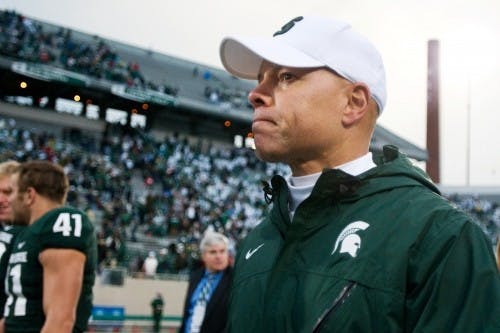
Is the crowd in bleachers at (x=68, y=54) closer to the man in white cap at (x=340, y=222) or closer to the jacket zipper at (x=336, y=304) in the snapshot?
the man in white cap at (x=340, y=222)

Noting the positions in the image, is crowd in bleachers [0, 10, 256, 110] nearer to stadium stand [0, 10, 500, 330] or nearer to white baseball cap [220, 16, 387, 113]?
stadium stand [0, 10, 500, 330]

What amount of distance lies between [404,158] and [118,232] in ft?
62.2

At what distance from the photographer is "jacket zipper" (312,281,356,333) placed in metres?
1.54

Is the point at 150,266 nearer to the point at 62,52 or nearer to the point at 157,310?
the point at 157,310

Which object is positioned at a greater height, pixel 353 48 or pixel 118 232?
pixel 353 48

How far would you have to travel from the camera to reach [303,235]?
5.71 feet

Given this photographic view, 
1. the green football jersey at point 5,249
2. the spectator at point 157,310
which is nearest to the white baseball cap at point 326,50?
the green football jersey at point 5,249

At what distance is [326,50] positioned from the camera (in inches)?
71.5

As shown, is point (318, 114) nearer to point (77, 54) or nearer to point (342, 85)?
point (342, 85)

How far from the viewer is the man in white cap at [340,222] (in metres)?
1.47

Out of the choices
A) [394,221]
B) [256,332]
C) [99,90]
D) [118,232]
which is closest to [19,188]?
[256,332]

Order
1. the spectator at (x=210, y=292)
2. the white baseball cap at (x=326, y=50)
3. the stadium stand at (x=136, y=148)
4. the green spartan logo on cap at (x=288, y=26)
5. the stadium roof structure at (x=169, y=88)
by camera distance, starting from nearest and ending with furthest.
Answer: the white baseball cap at (x=326, y=50), the green spartan logo on cap at (x=288, y=26), the spectator at (x=210, y=292), the stadium stand at (x=136, y=148), the stadium roof structure at (x=169, y=88)

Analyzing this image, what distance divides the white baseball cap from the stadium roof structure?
27847 mm

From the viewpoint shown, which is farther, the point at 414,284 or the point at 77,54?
the point at 77,54
